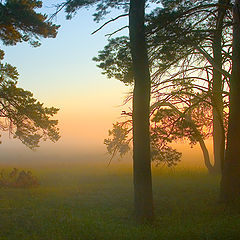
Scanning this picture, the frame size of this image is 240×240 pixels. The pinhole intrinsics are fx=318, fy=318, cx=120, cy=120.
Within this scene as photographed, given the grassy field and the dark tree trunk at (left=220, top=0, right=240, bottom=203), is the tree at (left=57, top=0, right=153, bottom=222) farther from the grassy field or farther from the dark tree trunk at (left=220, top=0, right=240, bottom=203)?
the dark tree trunk at (left=220, top=0, right=240, bottom=203)

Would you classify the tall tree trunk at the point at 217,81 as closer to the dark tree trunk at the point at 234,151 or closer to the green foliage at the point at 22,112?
the dark tree trunk at the point at 234,151

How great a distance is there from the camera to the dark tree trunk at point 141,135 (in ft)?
32.1

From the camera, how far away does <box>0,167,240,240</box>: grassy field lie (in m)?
8.21

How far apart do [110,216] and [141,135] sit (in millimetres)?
2911

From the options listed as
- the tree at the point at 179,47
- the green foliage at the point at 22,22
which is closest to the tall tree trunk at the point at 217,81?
the tree at the point at 179,47

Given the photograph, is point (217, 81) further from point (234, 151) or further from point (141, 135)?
point (141, 135)

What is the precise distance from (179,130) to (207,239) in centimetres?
951

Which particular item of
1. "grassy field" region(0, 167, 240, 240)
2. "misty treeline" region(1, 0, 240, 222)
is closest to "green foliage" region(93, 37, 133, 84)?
"misty treeline" region(1, 0, 240, 222)

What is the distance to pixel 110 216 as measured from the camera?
34.1 feet

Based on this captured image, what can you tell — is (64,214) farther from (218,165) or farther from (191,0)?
(218,165)

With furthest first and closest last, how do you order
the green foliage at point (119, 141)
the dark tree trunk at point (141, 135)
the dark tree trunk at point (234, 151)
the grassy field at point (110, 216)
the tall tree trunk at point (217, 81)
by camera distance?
1. the green foliage at point (119, 141)
2. the tall tree trunk at point (217, 81)
3. the dark tree trunk at point (234, 151)
4. the dark tree trunk at point (141, 135)
5. the grassy field at point (110, 216)

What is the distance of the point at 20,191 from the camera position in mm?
16109

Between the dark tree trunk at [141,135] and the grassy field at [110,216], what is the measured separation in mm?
624

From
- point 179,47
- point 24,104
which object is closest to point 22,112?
point 24,104
